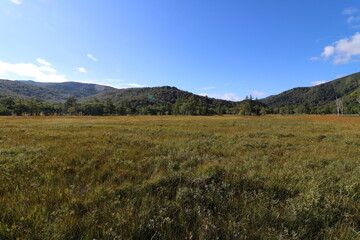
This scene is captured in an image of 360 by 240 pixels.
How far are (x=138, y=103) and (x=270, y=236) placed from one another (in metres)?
182

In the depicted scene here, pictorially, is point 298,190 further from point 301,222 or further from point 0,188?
point 0,188

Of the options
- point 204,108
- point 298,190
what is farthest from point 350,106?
point 298,190

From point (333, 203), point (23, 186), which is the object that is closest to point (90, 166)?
point (23, 186)

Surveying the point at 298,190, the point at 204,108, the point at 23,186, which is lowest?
the point at 298,190

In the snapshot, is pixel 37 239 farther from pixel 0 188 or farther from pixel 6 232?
pixel 0 188

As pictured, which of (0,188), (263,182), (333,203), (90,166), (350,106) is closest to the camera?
(333,203)

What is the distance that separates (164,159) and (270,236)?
4.51 meters

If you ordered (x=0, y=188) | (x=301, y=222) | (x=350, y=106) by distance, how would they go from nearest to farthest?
1. (x=301, y=222)
2. (x=0, y=188)
3. (x=350, y=106)

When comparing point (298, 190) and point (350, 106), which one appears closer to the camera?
point (298, 190)

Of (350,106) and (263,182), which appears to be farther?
(350,106)

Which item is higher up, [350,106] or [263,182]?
[350,106]

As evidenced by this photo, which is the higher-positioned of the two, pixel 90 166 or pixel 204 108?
pixel 204 108

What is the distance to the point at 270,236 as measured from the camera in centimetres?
222

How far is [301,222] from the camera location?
2.68 meters
